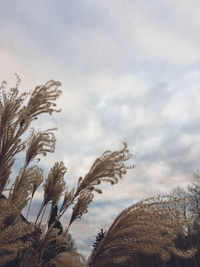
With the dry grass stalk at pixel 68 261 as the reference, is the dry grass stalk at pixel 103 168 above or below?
above

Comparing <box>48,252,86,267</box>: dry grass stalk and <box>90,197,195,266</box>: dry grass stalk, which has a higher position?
<box>90,197,195,266</box>: dry grass stalk

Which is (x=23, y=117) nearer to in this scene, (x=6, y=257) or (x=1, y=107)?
(x=1, y=107)

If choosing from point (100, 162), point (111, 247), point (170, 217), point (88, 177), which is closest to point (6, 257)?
point (111, 247)

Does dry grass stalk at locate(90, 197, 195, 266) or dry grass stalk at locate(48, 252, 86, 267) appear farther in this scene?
dry grass stalk at locate(48, 252, 86, 267)

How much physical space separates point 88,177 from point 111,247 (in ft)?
2.41

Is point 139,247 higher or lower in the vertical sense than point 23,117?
lower

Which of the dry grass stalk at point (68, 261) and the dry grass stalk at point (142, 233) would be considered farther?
the dry grass stalk at point (68, 261)

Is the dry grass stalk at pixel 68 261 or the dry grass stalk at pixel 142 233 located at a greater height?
the dry grass stalk at pixel 142 233

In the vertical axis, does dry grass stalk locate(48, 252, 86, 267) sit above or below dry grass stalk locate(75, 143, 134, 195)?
below

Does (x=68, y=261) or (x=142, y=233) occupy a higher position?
(x=142, y=233)

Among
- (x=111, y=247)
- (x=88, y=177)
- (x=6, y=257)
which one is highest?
(x=88, y=177)

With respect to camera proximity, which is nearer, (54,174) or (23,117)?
(23,117)

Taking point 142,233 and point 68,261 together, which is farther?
point 68,261

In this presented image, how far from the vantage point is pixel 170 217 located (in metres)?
1.93
